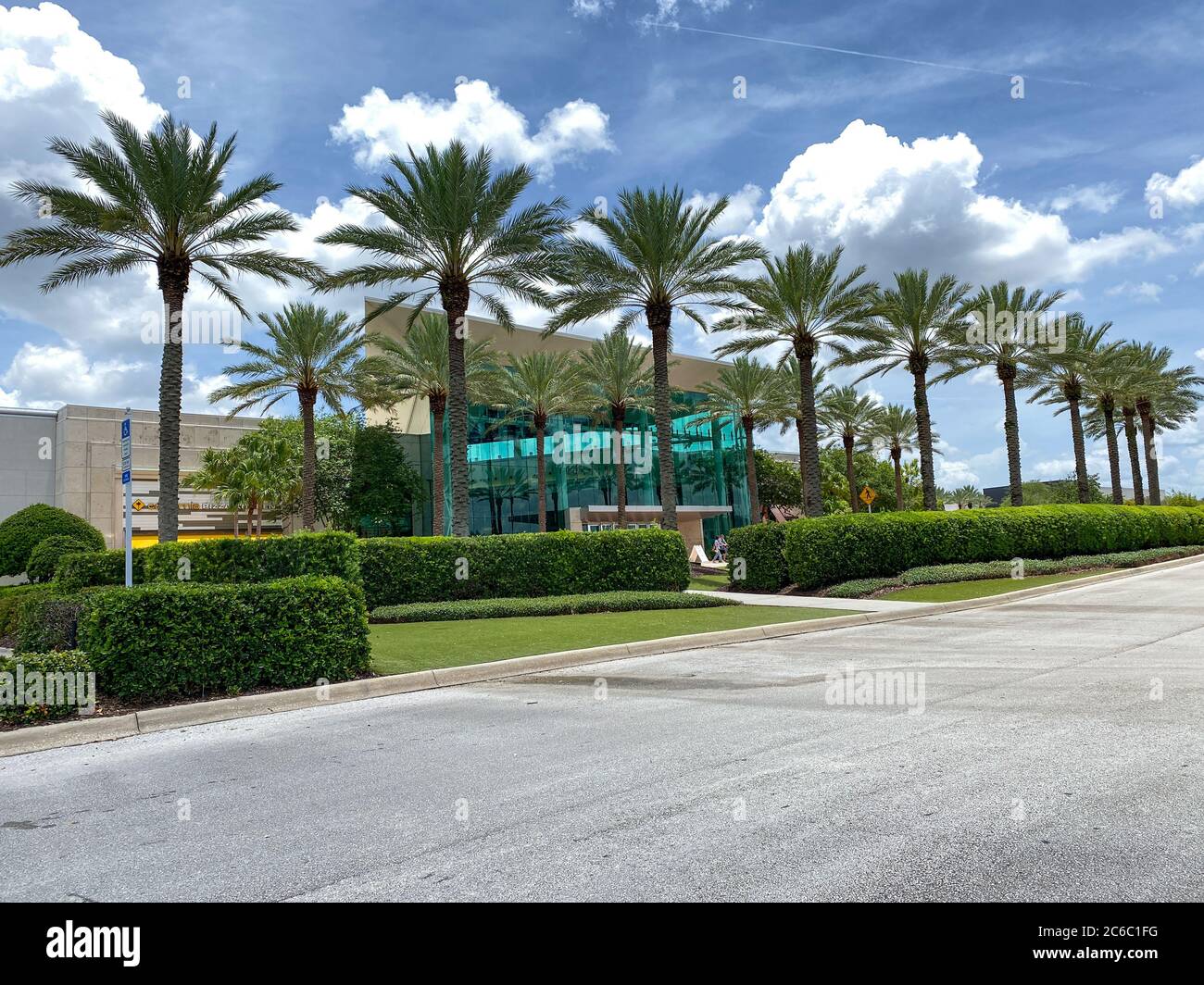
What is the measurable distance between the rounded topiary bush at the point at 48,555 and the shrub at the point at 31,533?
867mm

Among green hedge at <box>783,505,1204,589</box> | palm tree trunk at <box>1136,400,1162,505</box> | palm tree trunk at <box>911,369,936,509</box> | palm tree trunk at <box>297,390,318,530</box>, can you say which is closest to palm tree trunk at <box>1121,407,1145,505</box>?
palm tree trunk at <box>1136,400,1162,505</box>

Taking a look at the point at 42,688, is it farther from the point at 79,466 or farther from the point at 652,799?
the point at 79,466

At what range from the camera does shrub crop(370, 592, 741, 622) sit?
20094mm

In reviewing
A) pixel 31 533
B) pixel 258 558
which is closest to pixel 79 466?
pixel 31 533

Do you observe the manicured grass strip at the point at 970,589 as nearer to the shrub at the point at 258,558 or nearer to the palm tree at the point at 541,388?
the shrub at the point at 258,558

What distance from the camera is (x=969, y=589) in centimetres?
2289

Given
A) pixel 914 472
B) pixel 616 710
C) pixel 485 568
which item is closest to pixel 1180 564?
pixel 485 568

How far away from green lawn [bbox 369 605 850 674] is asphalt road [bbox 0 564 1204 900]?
2673 mm

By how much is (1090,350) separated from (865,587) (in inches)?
1041

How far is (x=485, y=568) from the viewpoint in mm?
22938

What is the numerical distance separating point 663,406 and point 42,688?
19.9 m

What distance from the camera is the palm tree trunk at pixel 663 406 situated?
26.1 meters
